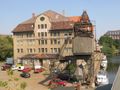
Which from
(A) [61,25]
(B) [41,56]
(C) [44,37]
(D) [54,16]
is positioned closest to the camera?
(B) [41,56]

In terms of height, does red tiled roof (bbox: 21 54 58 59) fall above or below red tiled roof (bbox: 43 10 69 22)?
below

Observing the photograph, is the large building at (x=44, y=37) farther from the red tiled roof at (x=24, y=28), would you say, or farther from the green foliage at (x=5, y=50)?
the green foliage at (x=5, y=50)

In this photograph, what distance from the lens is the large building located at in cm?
7462

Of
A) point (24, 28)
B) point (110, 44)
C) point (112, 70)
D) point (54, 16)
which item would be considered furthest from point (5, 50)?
point (110, 44)

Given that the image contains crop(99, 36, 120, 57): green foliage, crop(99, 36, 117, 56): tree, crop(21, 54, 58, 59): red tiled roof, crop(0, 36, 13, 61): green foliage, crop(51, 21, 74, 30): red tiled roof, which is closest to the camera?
crop(21, 54, 58, 59): red tiled roof

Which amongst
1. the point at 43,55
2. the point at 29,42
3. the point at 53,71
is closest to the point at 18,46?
the point at 29,42

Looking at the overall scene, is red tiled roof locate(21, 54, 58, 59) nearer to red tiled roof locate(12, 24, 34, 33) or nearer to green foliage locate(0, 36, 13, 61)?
red tiled roof locate(12, 24, 34, 33)

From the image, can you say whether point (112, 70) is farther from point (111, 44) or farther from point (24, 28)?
point (111, 44)

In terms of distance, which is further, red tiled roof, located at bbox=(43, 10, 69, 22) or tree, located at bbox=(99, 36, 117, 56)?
tree, located at bbox=(99, 36, 117, 56)

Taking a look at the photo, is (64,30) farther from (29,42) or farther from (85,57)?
(85,57)

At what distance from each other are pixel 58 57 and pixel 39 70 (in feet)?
22.3

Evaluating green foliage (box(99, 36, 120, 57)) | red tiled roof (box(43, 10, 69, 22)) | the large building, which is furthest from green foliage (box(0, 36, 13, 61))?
green foliage (box(99, 36, 120, 57))

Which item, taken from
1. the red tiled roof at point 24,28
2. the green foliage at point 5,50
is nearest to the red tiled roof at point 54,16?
the red tiled roof at point 24,28

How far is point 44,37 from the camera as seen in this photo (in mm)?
77750
